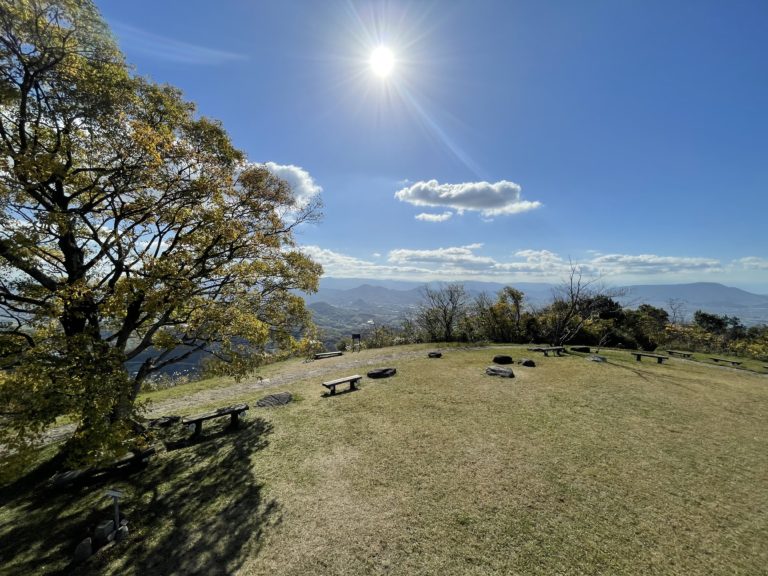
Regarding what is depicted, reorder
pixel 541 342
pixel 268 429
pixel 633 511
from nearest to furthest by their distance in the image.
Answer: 1. pixel 633 511
2. pixel 268 429
3. pixel 541 342

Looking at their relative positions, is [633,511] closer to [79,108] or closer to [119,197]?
[119,197]

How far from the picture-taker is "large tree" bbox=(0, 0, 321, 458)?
19.3ft

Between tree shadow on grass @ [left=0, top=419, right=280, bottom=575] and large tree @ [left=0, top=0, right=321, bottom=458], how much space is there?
1407 millimetres

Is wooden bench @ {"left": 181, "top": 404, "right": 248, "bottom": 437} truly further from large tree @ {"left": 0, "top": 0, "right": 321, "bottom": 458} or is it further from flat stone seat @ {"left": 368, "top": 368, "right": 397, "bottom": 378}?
flat stone seat @ {"left": 368, "top": 368, "right": 397, "bottom": 378}

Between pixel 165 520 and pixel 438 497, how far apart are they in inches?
233

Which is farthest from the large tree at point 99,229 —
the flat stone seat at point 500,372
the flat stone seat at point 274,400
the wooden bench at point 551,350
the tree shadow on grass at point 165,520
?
the wooden bench at point 551,350

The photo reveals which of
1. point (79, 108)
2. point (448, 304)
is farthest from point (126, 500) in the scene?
point (448, 304)

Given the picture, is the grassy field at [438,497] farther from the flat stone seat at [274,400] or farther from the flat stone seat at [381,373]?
the flat stone seat at [381,373]

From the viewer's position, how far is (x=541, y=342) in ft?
100

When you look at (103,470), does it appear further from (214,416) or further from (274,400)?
(274,400)

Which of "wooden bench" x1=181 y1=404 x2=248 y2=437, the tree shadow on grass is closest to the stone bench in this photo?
the tree shadow on grass

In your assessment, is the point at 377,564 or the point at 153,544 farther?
the point at 153,544

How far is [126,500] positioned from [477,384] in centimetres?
1286

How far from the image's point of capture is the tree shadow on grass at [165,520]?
5551 mm
